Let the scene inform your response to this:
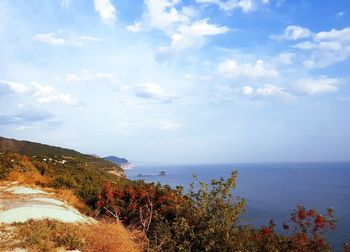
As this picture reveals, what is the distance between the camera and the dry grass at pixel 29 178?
68.7 feet

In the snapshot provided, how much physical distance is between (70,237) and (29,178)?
47.6ft

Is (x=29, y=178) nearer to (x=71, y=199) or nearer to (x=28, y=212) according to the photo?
(x=71, y=199)

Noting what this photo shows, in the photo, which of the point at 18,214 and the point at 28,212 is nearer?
the point at 18,214

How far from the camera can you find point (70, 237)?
29.3 feet

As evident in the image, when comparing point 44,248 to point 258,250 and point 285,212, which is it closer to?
point 258,250

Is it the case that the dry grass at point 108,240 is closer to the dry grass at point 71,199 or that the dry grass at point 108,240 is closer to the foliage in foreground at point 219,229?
the foliage in foreground at point 219,229

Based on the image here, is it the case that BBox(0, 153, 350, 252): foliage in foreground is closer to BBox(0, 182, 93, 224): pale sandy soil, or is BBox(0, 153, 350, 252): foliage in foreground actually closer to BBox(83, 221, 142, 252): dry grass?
BBox(83, 221, 142, 252): dry grass

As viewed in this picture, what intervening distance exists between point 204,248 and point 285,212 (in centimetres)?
7291

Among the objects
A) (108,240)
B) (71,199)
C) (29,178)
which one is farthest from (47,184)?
(108,240)

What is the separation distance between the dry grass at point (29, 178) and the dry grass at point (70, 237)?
1162 centimetres

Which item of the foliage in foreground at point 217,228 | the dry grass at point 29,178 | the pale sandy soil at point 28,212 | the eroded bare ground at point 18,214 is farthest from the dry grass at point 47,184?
the foliage in foreground at point 217,228

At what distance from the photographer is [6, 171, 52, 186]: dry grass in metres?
21.0

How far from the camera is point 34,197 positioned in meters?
16.0

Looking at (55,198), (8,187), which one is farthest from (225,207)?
(8,187)
